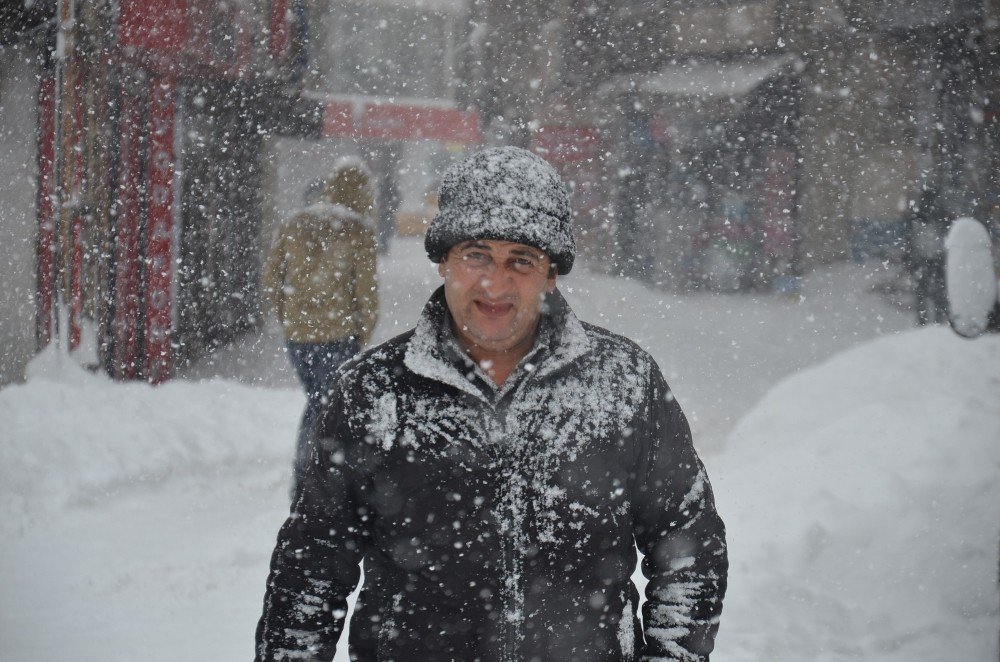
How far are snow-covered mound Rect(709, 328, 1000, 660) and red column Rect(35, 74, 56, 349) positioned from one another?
5.82 meters

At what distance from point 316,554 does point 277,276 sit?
335cm

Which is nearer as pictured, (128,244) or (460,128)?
(128,244)

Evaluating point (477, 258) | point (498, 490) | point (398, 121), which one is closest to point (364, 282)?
point (477, 258)

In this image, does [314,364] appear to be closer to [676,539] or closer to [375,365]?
[375,365]

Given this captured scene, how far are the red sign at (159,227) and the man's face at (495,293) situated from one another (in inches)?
252

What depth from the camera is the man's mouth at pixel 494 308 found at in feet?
4.43

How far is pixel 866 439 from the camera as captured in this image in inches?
195

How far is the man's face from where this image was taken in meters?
1.35

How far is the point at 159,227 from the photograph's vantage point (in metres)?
7.13

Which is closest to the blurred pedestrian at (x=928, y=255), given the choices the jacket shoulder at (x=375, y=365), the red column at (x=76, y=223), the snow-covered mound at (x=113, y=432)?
the snow-covered mound at (x=113, y=432)

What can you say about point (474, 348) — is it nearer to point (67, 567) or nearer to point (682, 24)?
point (67, 567)

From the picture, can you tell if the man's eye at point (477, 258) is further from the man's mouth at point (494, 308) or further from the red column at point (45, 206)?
the red column at point (45, 206)

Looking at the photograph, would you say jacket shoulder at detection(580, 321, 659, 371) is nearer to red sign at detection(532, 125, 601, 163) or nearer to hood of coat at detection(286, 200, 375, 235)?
hood of coat at detection(286, 200, 375, 235)

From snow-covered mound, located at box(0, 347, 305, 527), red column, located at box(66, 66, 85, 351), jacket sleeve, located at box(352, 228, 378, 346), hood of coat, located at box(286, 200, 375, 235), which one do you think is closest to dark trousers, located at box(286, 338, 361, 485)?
jacket sleeve, located at box(352, 228, 378, 346)
